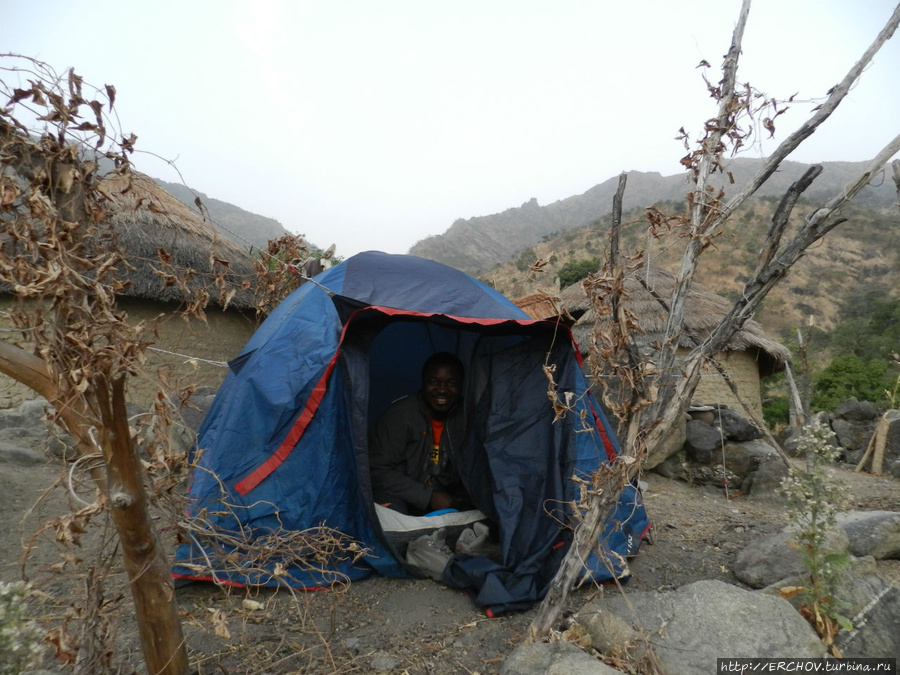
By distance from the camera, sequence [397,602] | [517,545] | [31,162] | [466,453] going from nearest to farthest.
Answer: [31,162] → [397,602] → [517,545] → [466,453]

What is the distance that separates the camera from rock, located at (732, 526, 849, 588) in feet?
9.06

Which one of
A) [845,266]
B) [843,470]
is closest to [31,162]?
[843,470]

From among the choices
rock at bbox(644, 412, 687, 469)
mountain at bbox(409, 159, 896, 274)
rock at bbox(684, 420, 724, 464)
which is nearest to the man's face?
rock at bbox(644, 412, 687, 469)

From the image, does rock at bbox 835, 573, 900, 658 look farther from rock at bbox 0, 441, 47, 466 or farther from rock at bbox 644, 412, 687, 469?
rock at bbox 0, 441, 47, 466

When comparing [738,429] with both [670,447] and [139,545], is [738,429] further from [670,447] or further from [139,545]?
[139,545]

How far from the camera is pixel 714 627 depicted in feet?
6.88

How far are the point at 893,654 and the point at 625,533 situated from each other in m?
1.25

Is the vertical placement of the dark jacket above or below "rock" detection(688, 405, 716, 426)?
above

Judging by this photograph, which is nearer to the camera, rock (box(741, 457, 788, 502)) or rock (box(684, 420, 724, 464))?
rock (box(741, 457, 788, 502))

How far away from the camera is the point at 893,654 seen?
2.10 m

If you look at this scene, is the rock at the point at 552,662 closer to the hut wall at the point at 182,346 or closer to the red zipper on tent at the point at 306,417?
the red zipper on tent at the point at 306,417

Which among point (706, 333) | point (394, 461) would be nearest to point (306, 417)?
point (394, 461)

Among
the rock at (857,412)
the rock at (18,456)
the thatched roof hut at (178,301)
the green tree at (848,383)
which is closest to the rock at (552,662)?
the rock at (18,456)

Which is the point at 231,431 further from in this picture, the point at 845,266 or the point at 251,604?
the point at 845,266
